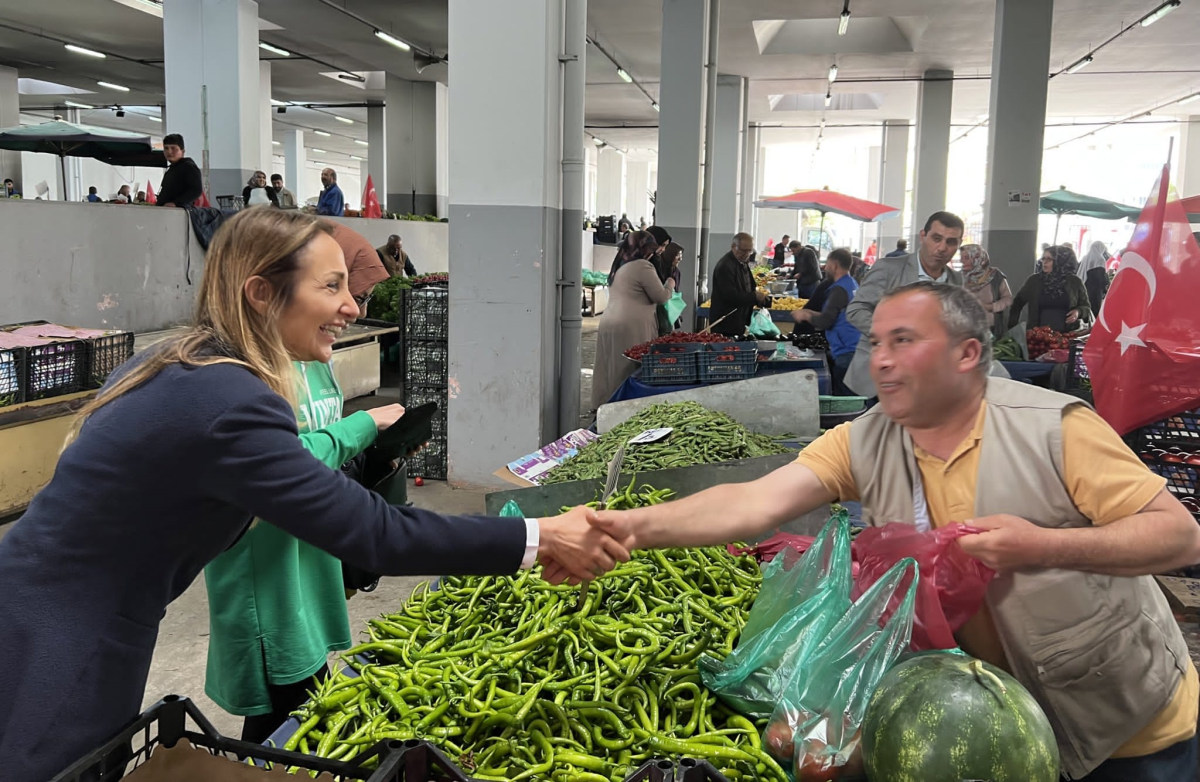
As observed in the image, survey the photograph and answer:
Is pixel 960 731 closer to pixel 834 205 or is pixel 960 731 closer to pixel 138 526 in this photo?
pixel 138 526

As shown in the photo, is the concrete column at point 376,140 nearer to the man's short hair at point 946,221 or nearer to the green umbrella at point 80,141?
the green umbrella at point 80,141

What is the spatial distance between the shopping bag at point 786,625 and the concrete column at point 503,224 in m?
4.95

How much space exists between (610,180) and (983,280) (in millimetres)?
40397

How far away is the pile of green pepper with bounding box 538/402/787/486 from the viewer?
4.22 meters

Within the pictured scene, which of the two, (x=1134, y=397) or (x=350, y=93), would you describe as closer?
(x=1134, y=397)

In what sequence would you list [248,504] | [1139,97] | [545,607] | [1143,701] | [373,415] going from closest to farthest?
[248,504] < [1143,701] < [545,607] < [373,415] < [1139,97]

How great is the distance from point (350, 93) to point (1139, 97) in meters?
23.2

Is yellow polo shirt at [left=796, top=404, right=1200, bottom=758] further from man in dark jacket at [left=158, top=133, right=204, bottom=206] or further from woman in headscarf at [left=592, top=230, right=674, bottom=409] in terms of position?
man in dark jacket at [left=158, top=133, right=204, bottom=206]

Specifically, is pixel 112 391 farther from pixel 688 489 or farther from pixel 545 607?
pixel 688 489

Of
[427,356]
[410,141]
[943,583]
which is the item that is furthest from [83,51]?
[943,583]

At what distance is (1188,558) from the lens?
192cm

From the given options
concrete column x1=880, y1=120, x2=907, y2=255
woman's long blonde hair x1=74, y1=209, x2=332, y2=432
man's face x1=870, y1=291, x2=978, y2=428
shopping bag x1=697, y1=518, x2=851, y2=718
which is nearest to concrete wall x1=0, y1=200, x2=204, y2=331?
woman's long blonde hair x1=74, y1=209, x2=332, y2=432

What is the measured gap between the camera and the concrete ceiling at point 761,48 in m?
16.3

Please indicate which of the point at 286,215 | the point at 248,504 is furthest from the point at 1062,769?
the point at 286,215
